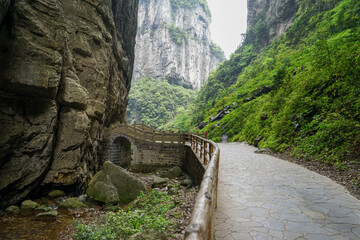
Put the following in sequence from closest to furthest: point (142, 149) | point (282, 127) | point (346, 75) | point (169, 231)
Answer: point (169, 231)
point (346, 75)
point (282, 127)
point (142, 149)

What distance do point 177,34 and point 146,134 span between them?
7796cm

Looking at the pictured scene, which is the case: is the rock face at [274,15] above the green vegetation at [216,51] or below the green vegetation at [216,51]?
below

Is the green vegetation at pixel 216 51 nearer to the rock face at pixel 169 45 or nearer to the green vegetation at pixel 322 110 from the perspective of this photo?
the rock face at pixel 169 45

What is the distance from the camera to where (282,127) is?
12.4 m

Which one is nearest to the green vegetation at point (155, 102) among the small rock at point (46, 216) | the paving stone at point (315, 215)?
the small rock at point (46, 216)

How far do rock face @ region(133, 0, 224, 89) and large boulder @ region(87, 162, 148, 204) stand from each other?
72505mm

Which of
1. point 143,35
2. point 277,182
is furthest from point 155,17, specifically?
point 277,182

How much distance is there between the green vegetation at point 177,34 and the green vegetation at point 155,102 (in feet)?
76.4

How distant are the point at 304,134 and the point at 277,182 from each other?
5.09m

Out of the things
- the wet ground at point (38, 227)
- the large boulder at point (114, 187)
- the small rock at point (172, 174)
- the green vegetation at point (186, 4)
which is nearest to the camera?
the wet ground at point (38, 227)

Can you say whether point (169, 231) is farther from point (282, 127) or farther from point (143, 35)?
point (143, 35)

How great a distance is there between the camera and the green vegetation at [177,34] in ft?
278

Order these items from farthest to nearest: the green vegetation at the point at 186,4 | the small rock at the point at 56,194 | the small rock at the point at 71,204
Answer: the green vegetation at the point at 186,4 < the small rock at the point at 56,194 < the small rock at the point at 71,204

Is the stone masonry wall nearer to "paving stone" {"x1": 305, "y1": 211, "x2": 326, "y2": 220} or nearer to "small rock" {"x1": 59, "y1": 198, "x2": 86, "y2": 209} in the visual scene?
"small rock" {"x1": 59, "y1": 198, "x2": 86, "y2": 209}
